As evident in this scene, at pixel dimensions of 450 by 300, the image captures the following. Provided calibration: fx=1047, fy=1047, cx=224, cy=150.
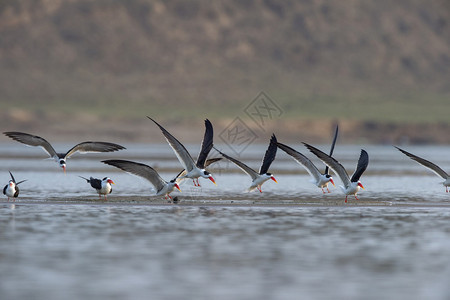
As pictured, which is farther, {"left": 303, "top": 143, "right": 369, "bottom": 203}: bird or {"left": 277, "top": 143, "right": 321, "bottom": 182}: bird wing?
{"left": 277, "top": 143, "right": 321, "bottom": 182}: bird wing

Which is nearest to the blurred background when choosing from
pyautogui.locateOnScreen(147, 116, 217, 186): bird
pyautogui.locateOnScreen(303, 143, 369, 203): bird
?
pyautogui.locateOnScreen(303, 143, 369, 203): bird

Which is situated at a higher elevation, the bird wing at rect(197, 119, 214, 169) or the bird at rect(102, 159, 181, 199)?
the bird wing at rect(197, 119, 214, 169)

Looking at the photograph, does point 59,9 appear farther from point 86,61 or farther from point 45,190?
point 45,190

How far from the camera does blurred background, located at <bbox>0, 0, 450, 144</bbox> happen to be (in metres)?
117

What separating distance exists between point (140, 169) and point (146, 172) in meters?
0.44

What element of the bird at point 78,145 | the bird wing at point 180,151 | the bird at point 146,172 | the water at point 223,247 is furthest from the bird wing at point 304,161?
the bird at point 78,145

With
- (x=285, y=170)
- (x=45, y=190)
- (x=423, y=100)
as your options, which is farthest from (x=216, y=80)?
(x=45, y=190)

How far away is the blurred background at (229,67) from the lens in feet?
385

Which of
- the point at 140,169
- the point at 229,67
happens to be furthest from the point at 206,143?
the point at 229,67

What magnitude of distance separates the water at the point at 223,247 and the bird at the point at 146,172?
1.59 ft

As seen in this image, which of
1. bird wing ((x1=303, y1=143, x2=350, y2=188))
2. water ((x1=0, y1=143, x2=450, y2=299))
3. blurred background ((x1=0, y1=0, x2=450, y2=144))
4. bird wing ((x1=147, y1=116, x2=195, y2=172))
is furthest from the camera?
blurred background ((x1=0, y1=0, x2=450, y2=144))

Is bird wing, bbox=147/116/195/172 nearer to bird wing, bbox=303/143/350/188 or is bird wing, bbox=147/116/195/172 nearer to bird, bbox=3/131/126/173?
bird, bbox=3/131/126/173

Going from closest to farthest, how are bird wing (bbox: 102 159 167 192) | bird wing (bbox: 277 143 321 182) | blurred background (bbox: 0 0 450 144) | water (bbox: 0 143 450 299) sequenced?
water (bbox: 0 143 450 299) < bird wing (bbox: 102 159 167 192) < bird wing (bbox: 277 143 321 182) < blurred background (bbox: 0 0 450 144)

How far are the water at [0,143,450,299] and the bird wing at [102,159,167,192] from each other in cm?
64
